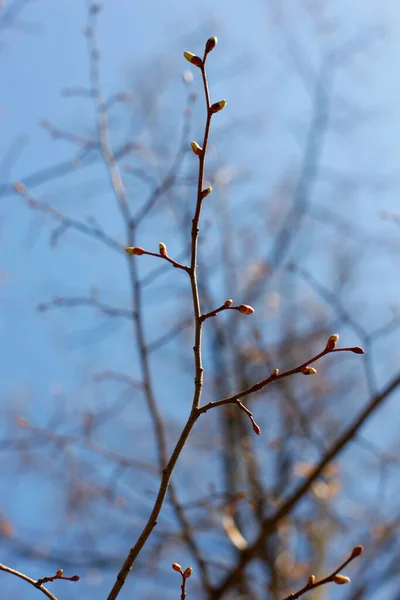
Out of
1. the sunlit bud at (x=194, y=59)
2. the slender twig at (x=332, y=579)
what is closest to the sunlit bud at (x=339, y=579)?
the slender twig at (x=332, y=579)

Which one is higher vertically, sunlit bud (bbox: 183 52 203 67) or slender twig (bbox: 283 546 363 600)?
sunlit bud (bbox: 183 52 203 67)

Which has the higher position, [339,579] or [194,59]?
[194,59]

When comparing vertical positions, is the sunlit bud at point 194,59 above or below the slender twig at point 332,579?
above

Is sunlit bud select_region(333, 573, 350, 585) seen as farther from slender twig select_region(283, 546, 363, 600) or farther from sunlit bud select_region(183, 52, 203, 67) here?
sunlit bud select_region(183, 52, 203, 67)

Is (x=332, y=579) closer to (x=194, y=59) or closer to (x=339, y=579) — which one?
(x=339, y=579)

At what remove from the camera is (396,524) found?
3656 millimetres

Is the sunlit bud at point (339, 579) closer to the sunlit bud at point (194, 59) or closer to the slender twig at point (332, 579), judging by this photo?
the slender twig at point (332, 579)

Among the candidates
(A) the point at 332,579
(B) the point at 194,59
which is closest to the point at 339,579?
(A) the point at 332,579

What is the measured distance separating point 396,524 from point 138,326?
2287 millimetres

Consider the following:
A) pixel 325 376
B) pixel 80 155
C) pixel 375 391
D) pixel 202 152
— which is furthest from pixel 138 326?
pixel 325 376

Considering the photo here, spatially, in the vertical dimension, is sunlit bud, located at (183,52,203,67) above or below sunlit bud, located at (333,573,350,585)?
above

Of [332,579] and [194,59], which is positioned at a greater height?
[194,59]

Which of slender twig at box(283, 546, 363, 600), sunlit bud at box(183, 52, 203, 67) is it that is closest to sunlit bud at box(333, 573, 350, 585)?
slender twig at box(283, 546, 363, 600)

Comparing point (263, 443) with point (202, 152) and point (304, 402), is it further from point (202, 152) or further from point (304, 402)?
point (202, 152)
